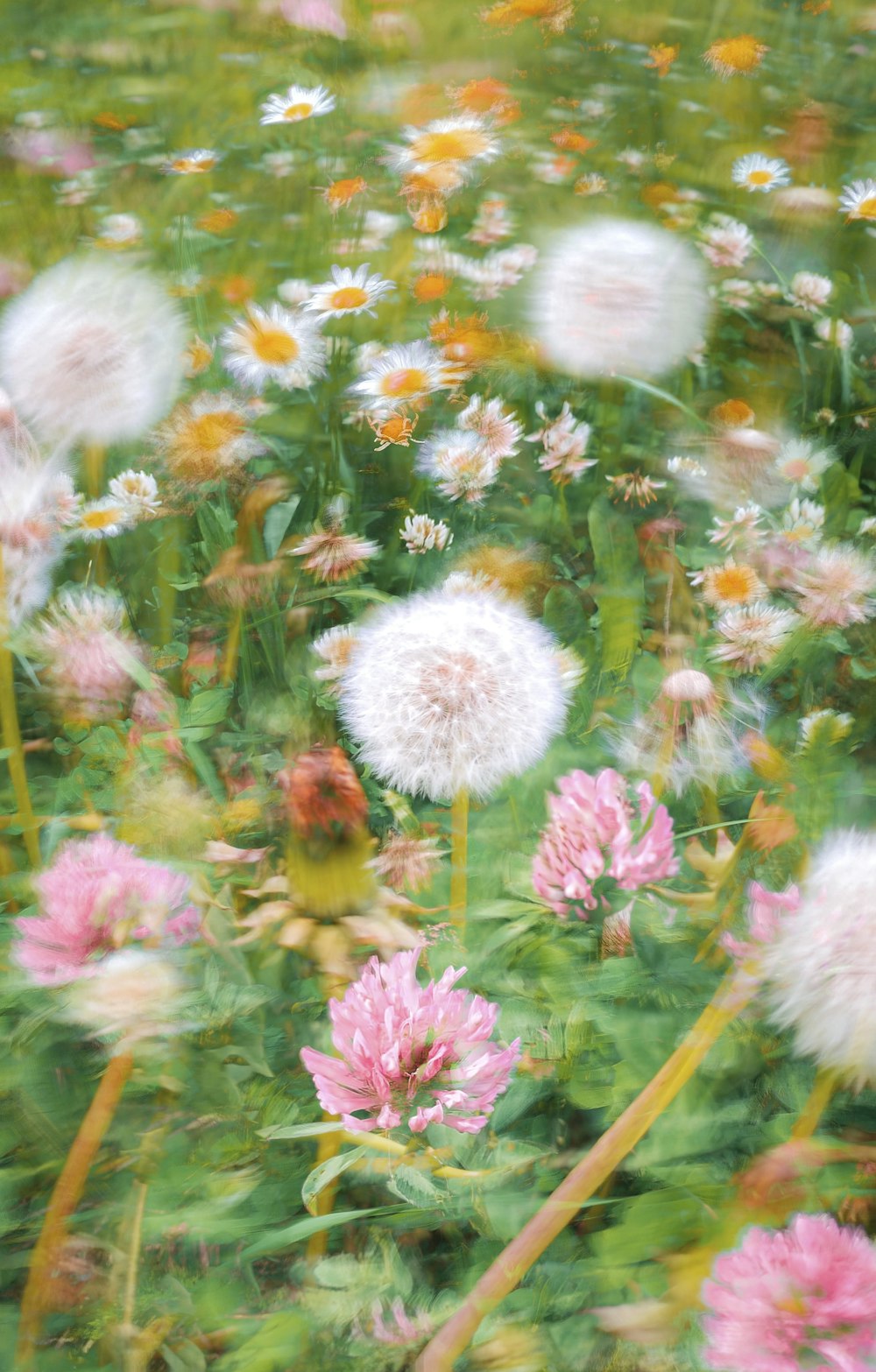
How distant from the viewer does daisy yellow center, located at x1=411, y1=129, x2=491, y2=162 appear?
110cm

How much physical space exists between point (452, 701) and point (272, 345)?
482mm

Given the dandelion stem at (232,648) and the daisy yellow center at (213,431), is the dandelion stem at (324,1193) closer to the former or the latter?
the dandelion stem at (232,648)

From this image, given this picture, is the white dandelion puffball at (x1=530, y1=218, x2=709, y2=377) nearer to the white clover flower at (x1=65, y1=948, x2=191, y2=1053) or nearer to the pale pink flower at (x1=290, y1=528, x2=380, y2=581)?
the pale pink flower at (x1=290, y1=528, x2=380, y2=581)

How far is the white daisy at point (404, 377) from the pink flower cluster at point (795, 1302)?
693 millimetres

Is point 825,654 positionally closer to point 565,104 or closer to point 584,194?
point 584,194

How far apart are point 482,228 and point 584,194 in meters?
0.13

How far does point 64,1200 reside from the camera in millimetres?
507

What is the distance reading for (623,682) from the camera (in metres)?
0.72

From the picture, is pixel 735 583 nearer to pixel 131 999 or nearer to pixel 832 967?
pixel 832 967

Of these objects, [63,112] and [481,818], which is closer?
[481,818]

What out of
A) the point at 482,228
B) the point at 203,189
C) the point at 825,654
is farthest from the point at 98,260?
the point at 825,654

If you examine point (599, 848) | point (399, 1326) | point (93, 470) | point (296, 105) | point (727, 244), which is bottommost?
point (399, 1326)

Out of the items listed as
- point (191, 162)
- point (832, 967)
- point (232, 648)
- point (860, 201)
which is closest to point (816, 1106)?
point (832, 967)

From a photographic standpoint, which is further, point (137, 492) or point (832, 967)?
point (137, 492)
